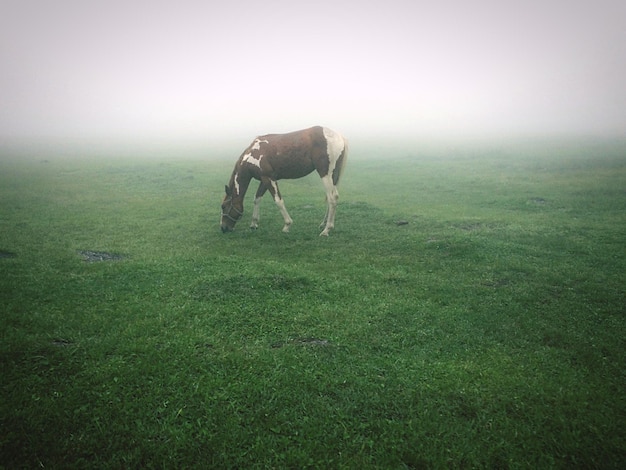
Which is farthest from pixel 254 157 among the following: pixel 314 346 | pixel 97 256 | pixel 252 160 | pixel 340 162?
pixel 314 346

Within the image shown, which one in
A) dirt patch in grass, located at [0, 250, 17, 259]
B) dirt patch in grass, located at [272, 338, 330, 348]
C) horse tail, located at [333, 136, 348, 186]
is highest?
horse tail, located at [333, 136, 348, 186]

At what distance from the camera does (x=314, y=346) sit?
7617mm

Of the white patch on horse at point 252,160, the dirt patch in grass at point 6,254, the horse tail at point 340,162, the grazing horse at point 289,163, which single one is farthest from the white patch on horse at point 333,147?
the dirt patch in grass at point 6,254

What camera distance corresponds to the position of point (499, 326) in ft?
27.9

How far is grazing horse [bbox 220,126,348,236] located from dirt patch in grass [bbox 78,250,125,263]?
428cm

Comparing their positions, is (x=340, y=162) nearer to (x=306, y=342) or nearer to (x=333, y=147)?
(x=333, y=147)

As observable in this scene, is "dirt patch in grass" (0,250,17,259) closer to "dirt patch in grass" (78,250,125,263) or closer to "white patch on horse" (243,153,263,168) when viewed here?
"dirt patch in grass" (78,250,125,263)

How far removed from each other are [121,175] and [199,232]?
2246cm

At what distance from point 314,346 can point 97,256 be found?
8.98m

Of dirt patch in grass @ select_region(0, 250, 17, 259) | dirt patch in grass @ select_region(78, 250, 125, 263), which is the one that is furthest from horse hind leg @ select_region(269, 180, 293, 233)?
dirt patch in grass @ select_region(0, 250, 17, 259)

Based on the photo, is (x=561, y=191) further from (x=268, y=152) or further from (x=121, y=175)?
(x=121, y=175)

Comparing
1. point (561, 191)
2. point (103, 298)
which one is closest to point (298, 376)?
point (103, 298)

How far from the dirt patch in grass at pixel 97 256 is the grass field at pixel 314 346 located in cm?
12

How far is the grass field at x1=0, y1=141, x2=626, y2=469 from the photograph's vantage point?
534 centimetres
